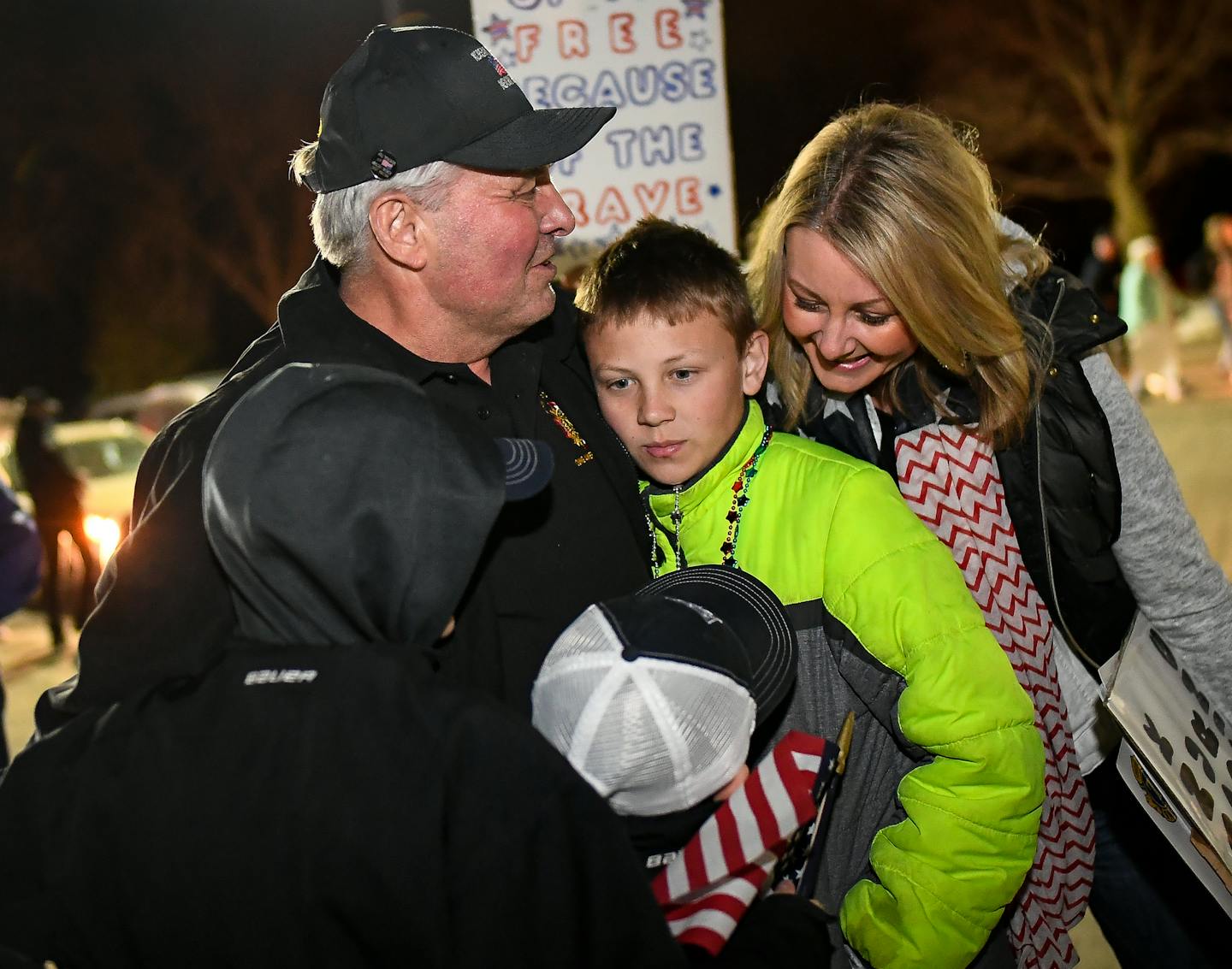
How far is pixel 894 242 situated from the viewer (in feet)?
7.59

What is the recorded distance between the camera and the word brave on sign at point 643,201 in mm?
3979

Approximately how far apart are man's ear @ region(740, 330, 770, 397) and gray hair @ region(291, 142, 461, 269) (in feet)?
2.41

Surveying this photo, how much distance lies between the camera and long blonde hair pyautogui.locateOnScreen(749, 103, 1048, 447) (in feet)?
7.62

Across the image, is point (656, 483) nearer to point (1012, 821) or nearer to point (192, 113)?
point (1012, 821)

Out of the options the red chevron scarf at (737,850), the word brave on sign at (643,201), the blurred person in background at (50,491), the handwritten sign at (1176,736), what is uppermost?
the word brave on sign at (643,201)

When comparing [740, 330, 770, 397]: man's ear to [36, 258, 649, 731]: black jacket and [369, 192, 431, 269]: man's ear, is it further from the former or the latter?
[369, 192, 431, 269]: man's ear

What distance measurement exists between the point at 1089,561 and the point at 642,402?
3.33 feet

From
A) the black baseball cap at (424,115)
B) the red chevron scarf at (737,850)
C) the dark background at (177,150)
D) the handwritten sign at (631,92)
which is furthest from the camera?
the dark background at (177,150)

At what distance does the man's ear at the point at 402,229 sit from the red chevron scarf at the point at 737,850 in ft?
4.05

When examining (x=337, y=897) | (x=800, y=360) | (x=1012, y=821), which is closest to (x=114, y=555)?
(x=337, y=897)

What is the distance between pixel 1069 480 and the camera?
236 centimetres

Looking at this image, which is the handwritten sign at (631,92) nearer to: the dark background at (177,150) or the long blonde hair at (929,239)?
the long blonde hair at (929,239)

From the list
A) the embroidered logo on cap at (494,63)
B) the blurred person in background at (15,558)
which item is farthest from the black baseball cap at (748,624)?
the blurred person in background at (15,558)

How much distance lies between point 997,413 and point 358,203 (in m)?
1.40
